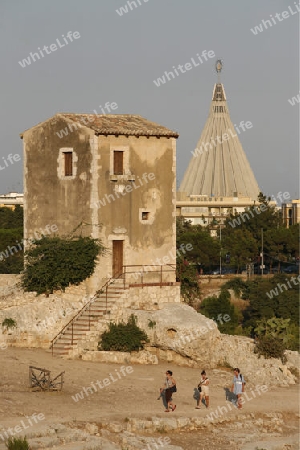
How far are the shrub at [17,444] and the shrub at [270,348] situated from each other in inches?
484

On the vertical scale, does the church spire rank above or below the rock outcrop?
above

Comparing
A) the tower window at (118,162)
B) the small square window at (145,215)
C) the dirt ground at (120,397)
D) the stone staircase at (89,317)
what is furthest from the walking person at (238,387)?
the tower window at (118,162)

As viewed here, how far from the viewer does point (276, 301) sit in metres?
56.9

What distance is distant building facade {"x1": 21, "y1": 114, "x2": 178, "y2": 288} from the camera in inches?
1403

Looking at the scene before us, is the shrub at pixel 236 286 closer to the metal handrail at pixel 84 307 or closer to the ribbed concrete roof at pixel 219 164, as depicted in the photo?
the metal handrail at pixel 84 307

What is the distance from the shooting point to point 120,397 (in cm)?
2914

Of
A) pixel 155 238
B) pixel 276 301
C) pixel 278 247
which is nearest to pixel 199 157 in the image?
pixel 278 247

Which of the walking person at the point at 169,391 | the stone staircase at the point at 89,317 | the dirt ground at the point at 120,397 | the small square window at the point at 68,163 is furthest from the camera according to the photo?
the small square window at the point at 68,163

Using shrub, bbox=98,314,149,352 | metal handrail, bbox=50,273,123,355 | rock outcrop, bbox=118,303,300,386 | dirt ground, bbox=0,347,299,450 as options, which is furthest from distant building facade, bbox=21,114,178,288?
dirt ground, bbox=0,347,299,450

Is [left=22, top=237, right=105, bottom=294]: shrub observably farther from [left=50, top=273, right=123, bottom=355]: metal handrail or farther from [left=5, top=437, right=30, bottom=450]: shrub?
[left=5, top=437, right=30, bottom=450]: shrub

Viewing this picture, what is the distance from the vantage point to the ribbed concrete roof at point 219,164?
153000 millimetres

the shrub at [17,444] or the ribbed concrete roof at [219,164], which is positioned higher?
the ribbed concrete roof at [219,164]

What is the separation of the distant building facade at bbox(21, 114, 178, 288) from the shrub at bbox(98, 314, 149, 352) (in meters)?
2.55

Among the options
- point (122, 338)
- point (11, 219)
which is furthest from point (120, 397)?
point (11, 219)
